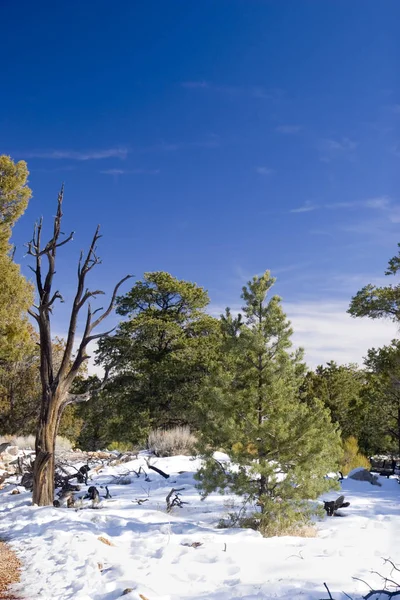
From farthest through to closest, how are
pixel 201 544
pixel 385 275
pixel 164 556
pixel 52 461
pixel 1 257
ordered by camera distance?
pixel 385 275 < pixel 1 257 < pixel 52 461 < pixel 201 544 < pixel 164 556

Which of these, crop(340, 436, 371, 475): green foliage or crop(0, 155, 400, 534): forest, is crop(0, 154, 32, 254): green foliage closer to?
crop(0, 155, 400, 534): forest

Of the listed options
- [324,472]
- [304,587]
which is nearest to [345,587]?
[304,587]

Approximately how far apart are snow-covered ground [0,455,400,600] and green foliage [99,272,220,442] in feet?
47.2

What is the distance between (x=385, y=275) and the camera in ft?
53.5

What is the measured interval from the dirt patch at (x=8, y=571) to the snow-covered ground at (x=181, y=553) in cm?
10

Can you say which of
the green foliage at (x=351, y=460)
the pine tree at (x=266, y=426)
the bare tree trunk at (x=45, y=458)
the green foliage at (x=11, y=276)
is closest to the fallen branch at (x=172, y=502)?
the pine tree at (x=266, y=426)

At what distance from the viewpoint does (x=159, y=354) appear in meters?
25.7

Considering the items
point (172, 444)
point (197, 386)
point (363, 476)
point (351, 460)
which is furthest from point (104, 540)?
point (197, 386)

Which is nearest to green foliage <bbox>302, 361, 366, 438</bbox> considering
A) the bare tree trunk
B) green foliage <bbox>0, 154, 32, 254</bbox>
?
green foliage <bbox>0, 154, 32, 254</bbox>

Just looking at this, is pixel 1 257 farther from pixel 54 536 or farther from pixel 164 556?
pixel 164 556

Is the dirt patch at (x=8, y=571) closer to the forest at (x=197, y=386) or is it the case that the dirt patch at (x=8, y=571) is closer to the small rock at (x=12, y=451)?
the forest at (x=197, y=386)

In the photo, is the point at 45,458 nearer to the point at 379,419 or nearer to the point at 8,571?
the point at 8,571

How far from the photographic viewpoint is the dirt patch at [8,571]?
178 inches

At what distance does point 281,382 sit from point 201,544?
2.67m
